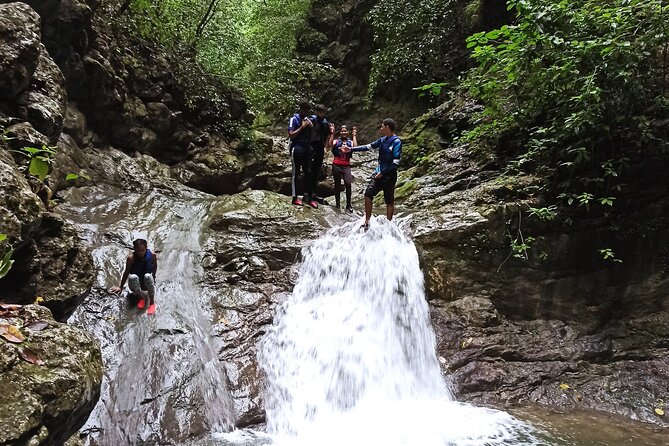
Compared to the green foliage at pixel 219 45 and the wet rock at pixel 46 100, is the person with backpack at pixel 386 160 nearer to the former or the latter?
the wet rock at pixel 46 100

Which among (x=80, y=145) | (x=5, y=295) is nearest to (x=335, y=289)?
(x=5, y=295)

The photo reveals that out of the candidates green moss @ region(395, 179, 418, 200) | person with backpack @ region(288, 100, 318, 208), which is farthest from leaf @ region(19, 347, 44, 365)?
green moss @ region(395, 179, 418, 200)

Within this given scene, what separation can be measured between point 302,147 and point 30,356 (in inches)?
248

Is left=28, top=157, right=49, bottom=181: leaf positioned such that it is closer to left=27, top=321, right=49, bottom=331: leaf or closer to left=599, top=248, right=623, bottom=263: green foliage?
left=27, top=321, right=49, bottom=331: leaf

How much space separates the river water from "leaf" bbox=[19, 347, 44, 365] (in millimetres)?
2083

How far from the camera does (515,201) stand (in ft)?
24.8

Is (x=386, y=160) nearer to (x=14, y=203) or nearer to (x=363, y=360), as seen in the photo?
(x=363, y=360)

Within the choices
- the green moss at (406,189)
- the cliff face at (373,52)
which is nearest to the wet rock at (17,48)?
the green moss at (406,189)

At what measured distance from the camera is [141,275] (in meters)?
6.31

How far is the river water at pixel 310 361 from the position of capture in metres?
4.99

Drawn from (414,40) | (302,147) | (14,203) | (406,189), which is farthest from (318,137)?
(414,40)

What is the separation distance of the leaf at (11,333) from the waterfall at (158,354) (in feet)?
→ 7.04

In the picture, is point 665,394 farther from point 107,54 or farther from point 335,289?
point 107,54

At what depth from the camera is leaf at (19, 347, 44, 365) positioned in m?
2.99
